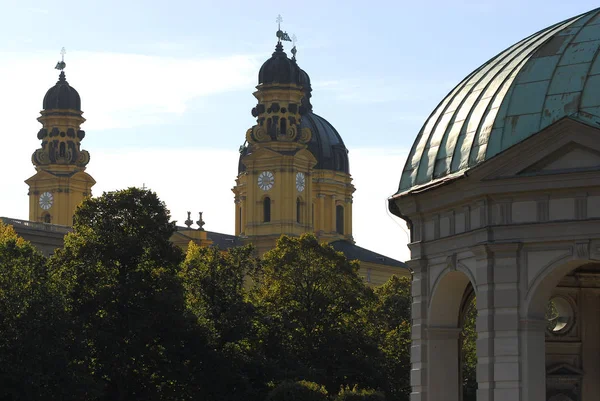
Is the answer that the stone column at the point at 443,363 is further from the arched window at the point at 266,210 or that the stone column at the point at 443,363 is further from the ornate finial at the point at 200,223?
the arched window at the point at 266,210

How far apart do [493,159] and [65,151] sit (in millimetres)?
140443

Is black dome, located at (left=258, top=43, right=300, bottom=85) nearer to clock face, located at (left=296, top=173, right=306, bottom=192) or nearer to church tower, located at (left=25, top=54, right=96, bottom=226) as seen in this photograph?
clock face, located at (left=296, top=173, right=306, bottom=192)

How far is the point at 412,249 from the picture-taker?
1252 inches

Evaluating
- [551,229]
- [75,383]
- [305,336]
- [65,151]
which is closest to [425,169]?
[551,229]

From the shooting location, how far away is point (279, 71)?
157 metres

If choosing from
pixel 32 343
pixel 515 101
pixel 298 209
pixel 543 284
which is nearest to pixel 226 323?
pixel 32 343

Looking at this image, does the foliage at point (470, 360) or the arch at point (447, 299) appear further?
the foliage at point (470, 360)

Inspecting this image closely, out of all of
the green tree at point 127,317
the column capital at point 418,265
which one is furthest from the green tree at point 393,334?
the column capital at point 418,265

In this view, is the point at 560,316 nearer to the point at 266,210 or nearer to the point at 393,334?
the point at 393,334

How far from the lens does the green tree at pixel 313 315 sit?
60719 mm

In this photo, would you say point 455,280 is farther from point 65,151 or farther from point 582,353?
point 65,151

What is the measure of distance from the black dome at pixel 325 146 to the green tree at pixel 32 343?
123 m

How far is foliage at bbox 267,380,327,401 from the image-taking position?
164ft

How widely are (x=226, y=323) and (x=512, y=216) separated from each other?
30.2 meters
